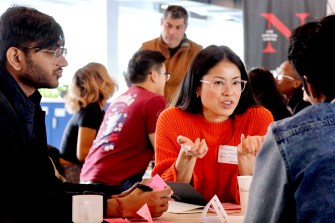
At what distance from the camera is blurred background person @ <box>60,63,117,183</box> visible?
4.98m

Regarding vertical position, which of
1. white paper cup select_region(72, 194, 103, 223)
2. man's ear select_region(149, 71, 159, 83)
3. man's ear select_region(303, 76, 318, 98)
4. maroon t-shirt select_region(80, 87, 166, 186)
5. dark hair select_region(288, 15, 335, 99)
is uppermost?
dark hair select_region(288, 15, 335, 99)

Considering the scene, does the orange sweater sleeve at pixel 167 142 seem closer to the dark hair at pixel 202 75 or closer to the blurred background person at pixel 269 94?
the dark hair at pixel 202 75

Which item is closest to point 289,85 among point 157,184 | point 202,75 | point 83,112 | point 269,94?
point 269,94

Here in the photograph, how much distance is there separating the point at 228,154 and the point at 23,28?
111cm

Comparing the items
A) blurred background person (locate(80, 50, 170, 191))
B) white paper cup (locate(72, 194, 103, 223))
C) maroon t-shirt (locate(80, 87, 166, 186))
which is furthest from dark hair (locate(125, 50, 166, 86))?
white paper cup (locate(72, 194, 103, 223))

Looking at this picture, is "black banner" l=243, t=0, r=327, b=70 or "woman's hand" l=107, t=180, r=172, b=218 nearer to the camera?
"woman's hand" l=107, t=180, r=172, b=218

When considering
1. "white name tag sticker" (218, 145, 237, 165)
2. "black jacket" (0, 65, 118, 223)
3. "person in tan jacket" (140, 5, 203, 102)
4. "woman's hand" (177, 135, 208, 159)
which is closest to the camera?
"black jacket" (0, 65, 118, 223)

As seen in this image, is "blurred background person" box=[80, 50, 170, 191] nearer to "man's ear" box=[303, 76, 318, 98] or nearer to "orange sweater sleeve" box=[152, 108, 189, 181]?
"orange sweater sleeve" box=[152, 108, 189, 181]

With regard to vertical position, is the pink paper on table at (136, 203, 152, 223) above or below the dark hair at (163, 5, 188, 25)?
below

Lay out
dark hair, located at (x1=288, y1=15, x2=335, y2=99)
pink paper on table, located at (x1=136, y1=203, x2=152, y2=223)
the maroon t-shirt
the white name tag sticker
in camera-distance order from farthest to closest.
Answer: the maroon t-shirt, the white name tag sticker, pink paper on table, located at (x1=136, y1=203, x2=152, y2=223), dark hair, located at (x1=288, y1=15, x2=335, y2=99)

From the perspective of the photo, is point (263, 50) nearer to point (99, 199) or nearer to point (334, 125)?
point (99, 199)

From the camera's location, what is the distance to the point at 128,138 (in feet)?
13.9

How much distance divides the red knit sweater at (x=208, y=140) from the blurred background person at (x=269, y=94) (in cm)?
144

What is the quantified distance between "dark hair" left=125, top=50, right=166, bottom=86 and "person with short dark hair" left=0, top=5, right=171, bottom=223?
1907mm
